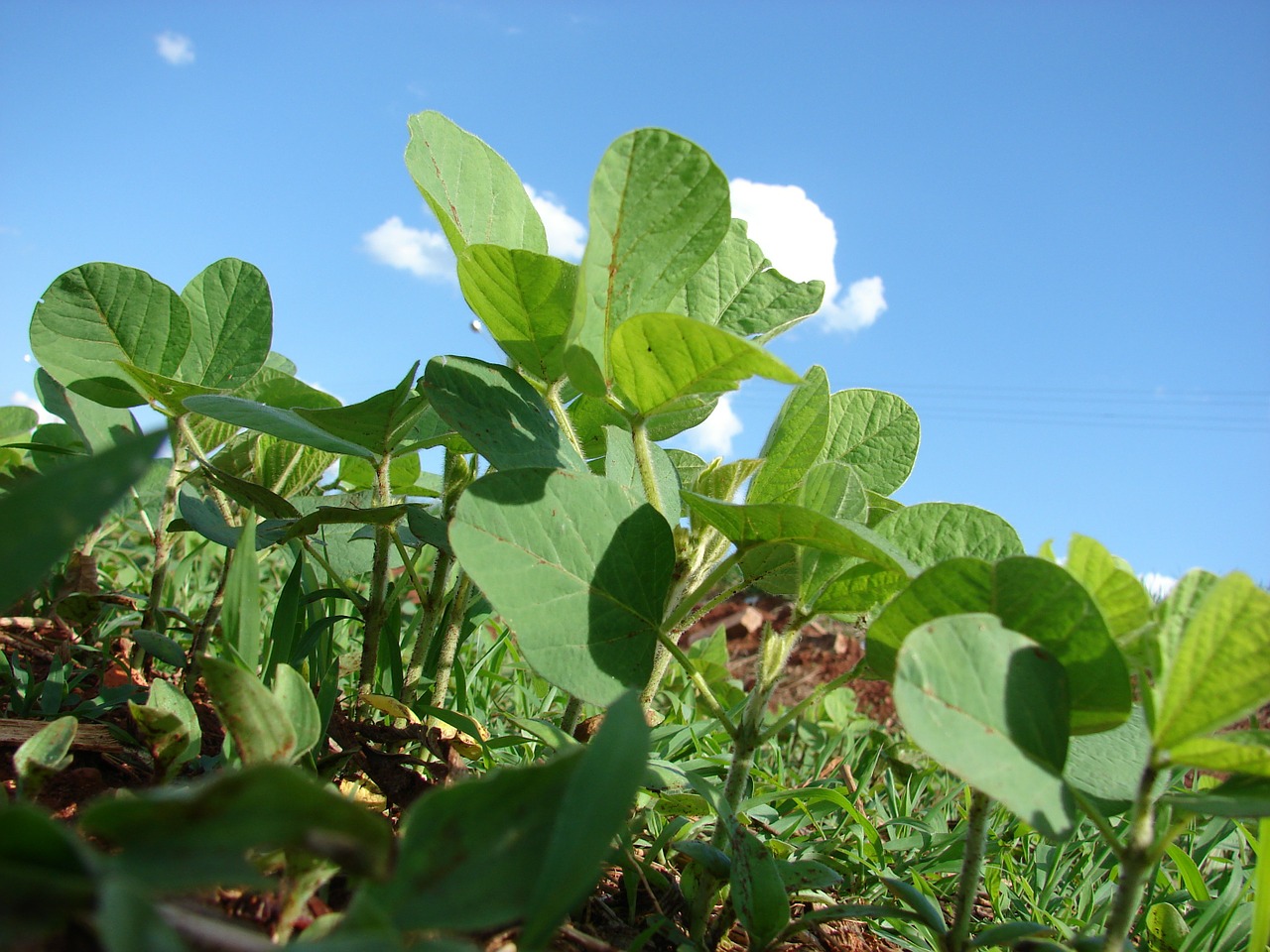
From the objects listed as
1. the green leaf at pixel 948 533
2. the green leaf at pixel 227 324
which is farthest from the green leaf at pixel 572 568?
the green leaf at pixel 227 324

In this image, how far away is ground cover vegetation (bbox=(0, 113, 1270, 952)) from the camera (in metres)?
0.46

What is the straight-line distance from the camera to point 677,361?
79 cm

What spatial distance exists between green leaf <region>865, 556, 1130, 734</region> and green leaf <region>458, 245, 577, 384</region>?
0.40m

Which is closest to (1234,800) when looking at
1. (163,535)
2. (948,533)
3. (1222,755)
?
(1222,755)

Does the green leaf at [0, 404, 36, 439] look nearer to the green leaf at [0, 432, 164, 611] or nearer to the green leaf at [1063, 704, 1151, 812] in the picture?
the green leaf at [0, 432, 164, 611]

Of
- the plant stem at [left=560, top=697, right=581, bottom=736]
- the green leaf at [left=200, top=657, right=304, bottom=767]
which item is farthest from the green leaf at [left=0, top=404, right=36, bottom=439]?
the green leaf at [left=200, top=657, right=304, bottom=767]

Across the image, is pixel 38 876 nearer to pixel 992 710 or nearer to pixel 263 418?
pixel 992 710

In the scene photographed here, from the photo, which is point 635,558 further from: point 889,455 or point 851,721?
point 851,721

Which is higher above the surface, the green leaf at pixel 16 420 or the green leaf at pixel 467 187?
the green leaf at pixel 467 187

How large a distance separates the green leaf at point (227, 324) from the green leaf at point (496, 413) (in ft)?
1.79

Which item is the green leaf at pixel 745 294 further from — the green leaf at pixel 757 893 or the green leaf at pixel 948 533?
the green leaf at pixel 757 893

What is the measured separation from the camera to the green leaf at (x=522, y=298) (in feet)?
2.87

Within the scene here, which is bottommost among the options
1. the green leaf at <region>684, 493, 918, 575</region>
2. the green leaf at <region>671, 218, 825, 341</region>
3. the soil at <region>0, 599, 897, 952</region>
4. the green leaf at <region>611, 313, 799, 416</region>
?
the soil at <region>0, 599, 897, 952</region>

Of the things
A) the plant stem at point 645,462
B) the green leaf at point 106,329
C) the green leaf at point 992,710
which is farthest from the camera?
the green leaf at point 106,329
